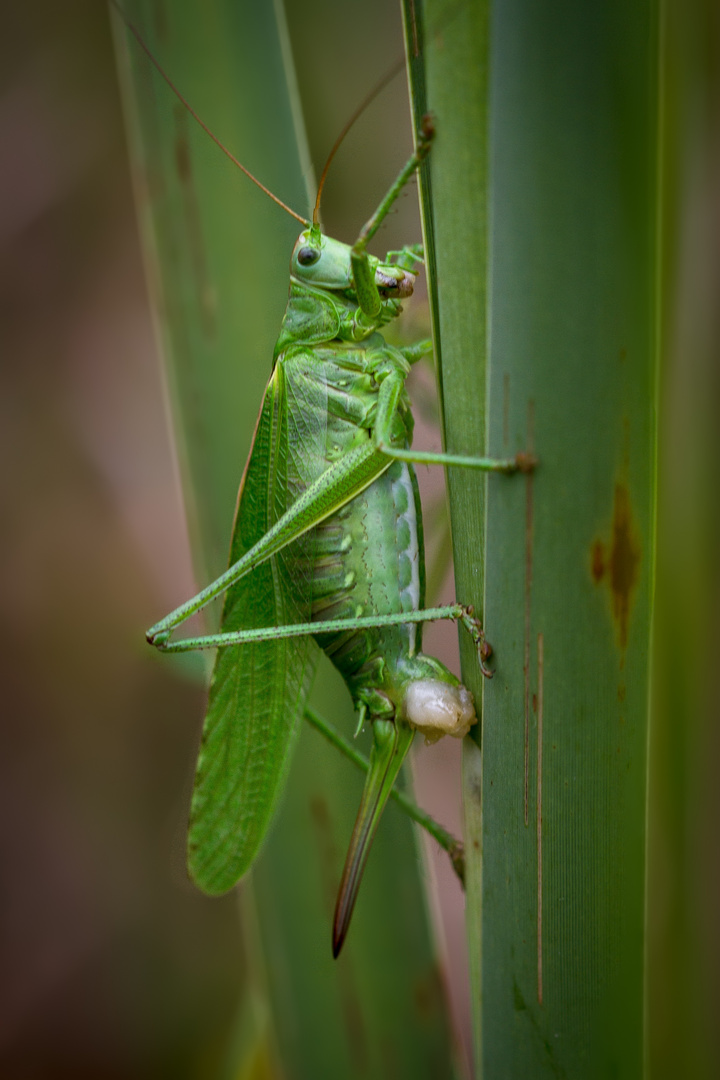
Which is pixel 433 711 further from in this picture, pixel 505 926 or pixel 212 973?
pixel 212 973

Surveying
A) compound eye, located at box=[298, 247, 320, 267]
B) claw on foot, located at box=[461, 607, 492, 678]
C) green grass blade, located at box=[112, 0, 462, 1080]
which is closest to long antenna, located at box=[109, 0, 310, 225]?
green grass blade, located at box=[112, 0, 462, 1080]

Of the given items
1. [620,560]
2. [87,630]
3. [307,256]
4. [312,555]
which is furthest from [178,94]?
[87,630]

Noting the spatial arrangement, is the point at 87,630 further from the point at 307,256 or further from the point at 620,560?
the point at 620,560

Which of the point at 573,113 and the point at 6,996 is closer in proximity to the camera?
the point at 573,113

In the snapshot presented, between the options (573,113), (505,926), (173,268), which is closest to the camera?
(573,113)

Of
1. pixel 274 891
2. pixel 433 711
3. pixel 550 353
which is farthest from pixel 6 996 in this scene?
pixel 550 353

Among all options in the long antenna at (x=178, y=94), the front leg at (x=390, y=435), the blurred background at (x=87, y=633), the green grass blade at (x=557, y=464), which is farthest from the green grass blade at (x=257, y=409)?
the blurred background at (x=87, y=633)

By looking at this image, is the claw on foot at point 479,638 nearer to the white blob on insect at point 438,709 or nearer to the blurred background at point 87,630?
the white blob on insect at point 438,709

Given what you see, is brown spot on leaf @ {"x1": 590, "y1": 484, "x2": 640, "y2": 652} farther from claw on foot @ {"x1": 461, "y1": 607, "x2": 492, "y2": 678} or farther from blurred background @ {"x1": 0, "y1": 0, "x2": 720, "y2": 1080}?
blurred background @ {"x1": 0, "y1": 0, "x2": 720, "y2": 1080}
